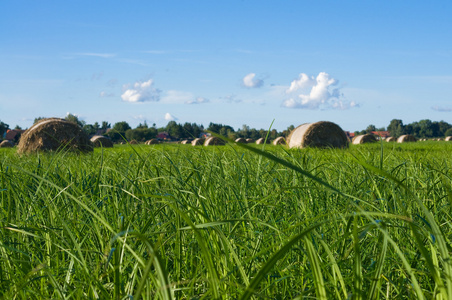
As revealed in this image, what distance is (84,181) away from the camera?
9.46ft

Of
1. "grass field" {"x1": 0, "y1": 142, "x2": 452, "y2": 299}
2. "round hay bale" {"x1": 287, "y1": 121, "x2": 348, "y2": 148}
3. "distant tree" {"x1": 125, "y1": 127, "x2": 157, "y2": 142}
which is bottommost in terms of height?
"grass field" {"x1": 0, "y1": 142, "x2": 452, "y2": 299}

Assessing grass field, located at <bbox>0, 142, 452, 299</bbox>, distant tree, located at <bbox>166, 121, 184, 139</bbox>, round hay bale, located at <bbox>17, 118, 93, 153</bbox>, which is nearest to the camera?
grass field, located at <bbox>0, 142, 452, 299</bbox>

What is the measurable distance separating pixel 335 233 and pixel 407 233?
31 centimetres

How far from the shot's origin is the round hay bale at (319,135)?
1400 centimetres

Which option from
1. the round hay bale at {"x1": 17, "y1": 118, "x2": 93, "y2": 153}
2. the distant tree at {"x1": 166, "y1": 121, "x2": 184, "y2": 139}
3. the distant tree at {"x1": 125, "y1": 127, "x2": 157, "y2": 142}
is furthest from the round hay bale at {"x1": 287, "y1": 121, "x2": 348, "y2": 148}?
the distant tree at {"x1": 125, "y1": 127, "x2": 157, "y2": 142}

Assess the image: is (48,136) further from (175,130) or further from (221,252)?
(175,130)

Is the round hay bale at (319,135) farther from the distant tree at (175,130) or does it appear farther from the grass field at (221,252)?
the distant tree at (175,130)

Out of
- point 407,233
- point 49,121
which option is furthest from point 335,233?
point 49,121

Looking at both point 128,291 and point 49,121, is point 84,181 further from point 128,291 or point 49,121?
point 49,121

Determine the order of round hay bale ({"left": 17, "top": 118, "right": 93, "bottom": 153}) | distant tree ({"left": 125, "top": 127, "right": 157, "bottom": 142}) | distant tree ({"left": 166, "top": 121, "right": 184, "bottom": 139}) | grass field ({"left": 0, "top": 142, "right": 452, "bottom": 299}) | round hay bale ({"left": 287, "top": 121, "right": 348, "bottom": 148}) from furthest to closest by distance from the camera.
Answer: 1. distant tree ({"left": 125, "top": 127, "right": 157, "bottom": 142})
2. distant tree ({"left": 166, "top": 121, "right": 184, "bottom": 139})
3. round hay bale ({"left": 287, "top": 121, "right": 348, "bottom": 148})
4. round hay bale ({"left": 17, "top": 118, "right": 93, "bottom": 153})
5. grass field ({"left": 0, "top": 142, "right": 452, "bottom": 299})

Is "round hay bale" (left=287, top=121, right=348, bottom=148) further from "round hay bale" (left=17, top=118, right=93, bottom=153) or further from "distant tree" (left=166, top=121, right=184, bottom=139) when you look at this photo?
"distant tree" (left=166, top=121, right=184, bottom=139)

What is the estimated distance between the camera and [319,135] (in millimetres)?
14172

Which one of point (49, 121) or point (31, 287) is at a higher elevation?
point (49, 121)

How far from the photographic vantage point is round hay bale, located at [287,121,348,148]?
14.0 meters
